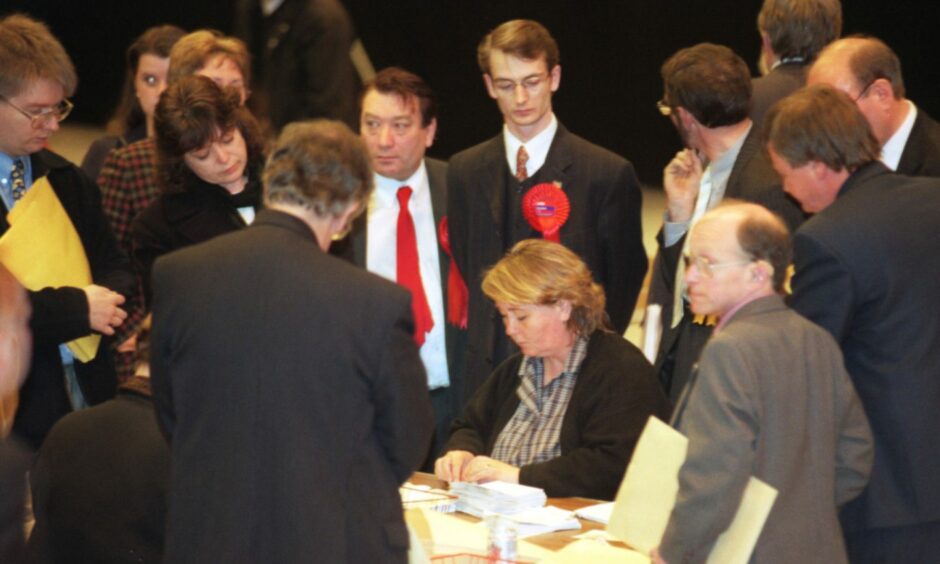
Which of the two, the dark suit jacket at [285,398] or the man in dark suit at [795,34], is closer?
the dark suit jacket at [285,398]

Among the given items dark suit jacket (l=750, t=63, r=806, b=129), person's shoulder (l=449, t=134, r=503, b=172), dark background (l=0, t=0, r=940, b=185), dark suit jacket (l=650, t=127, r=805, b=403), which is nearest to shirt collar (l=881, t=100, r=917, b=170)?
dark suit jacket (l=650, t=127, r=805, b=403)

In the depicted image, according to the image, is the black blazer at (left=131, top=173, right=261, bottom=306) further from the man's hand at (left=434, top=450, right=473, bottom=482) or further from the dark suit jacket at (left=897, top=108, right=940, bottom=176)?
the dark suit jacket at (left=897, top=108, right=940, bottom=176)

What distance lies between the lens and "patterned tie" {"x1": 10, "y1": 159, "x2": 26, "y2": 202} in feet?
13.9

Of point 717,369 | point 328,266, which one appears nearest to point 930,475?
point 717,369

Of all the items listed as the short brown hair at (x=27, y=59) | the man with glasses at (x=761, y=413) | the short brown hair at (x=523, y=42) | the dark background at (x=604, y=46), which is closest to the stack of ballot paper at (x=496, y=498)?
the man with glasses at (x=761, y=413)

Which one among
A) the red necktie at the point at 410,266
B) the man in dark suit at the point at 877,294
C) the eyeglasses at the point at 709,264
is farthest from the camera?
the red necktie at the point at 410,266

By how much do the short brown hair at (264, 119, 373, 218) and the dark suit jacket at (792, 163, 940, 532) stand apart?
110 cm

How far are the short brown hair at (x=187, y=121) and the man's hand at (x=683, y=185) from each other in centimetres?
138

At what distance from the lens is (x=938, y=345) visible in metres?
3.37

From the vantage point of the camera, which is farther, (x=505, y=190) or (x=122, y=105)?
(x=122, y=105)

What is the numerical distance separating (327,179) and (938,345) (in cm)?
152

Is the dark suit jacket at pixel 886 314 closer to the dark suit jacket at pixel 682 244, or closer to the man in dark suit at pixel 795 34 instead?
the dark suit jacket at pixel 682 244

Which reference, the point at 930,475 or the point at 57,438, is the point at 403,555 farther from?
the point at 930,475

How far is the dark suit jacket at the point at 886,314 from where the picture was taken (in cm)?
329
